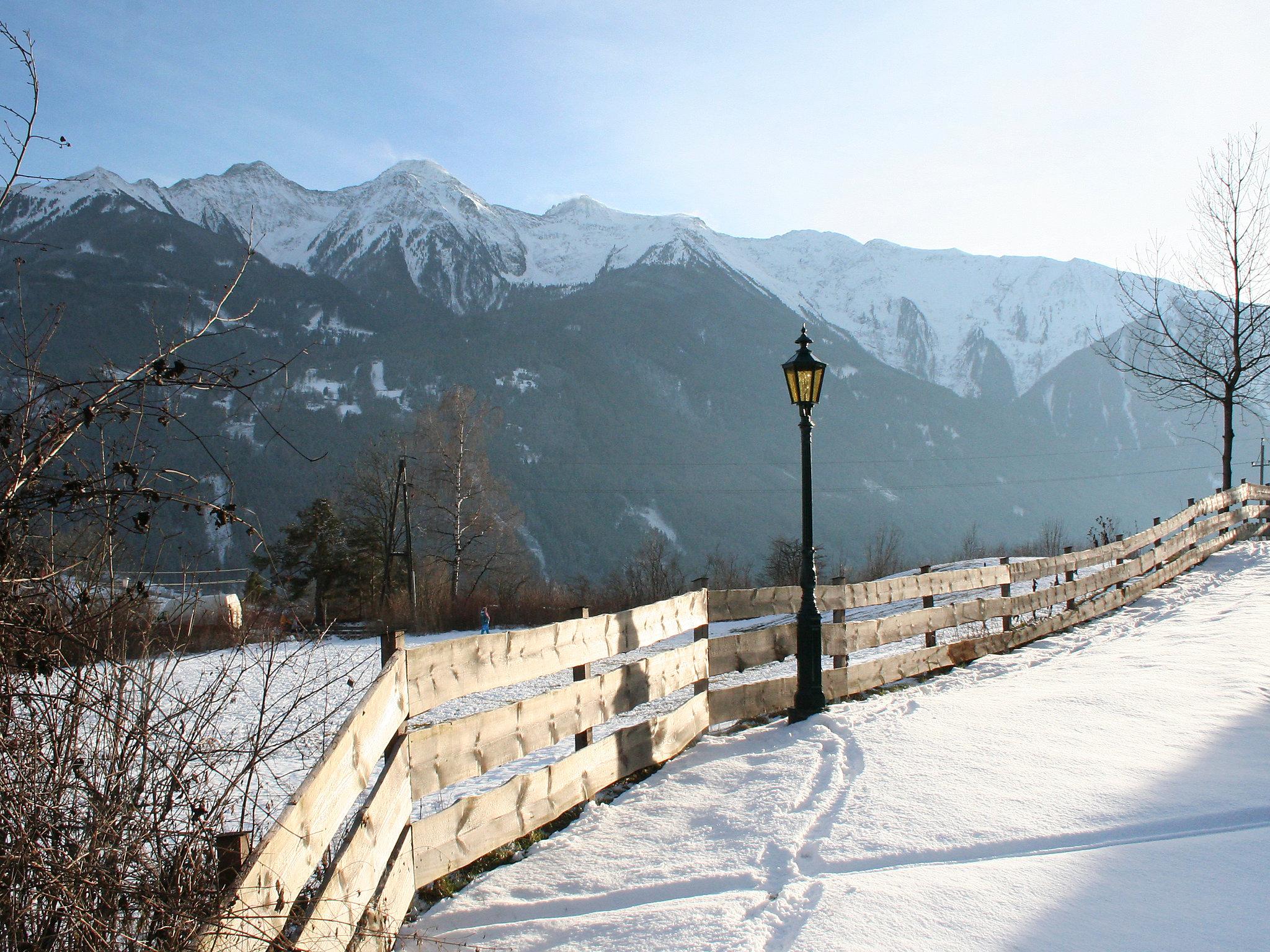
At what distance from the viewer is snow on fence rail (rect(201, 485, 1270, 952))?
7.48 ft

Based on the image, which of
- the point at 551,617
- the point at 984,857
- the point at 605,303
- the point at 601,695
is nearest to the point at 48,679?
the point at 601,695

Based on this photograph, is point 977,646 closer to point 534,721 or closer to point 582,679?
point 582,679

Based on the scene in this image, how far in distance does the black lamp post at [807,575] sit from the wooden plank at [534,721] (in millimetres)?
1088

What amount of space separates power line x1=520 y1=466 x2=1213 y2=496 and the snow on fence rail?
95710mm

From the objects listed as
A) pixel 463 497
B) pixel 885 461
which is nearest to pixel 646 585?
pixel 463 497

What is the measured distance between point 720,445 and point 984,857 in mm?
145507

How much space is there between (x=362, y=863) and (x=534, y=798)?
5.23ft

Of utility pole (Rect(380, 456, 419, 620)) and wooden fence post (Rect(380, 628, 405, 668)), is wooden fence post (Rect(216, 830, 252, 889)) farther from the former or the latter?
utility pole (Rect(380, 456, 419, 620))

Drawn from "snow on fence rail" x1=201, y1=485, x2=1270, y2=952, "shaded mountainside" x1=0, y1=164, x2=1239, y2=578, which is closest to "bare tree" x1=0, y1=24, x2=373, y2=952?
"snow on fence rail" x1=201, y1=485, x2=1270, y2=952

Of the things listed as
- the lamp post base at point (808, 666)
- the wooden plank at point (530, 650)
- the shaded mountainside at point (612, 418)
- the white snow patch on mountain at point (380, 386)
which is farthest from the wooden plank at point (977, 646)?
the white snow patch on mountain at point (380, 386)

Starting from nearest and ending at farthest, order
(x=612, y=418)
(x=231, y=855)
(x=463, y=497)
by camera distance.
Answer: (x=231, y=855)
(x=463, y=497)
(x=612, y=418)

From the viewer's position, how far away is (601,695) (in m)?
4.83

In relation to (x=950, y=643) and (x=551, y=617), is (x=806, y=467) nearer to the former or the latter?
(x=950, y=643)

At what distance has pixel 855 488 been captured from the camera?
141m
